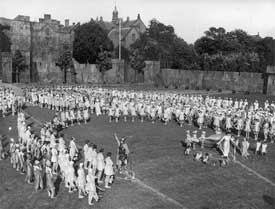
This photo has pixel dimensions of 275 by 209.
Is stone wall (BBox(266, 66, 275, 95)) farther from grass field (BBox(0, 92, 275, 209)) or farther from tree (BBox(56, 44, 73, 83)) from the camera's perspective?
tree (BBox(56, 44, 73, 83))

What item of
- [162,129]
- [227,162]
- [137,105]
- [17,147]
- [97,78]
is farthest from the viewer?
[97,78]

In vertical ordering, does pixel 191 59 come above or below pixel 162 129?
above

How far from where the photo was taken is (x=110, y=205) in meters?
12.0

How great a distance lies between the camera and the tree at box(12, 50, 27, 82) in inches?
2183

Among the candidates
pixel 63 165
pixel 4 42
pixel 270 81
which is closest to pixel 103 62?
pixel 4 42

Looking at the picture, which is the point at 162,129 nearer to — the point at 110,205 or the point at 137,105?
the point at 137,105

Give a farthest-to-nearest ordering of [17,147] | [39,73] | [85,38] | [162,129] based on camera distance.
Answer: [85,38], [39,73], [162,129], [17,147]

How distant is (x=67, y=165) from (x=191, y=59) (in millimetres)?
52133

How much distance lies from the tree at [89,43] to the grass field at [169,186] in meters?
47.4

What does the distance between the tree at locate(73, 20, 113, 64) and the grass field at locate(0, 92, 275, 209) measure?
47367 millimetres

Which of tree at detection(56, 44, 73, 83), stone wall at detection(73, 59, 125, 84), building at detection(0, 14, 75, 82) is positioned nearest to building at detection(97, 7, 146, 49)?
building at detection(0, 14, 75, 82)

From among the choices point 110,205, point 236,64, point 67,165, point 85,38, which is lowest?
point 110,205

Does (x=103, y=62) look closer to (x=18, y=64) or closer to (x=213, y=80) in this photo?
(x=18, y=64)

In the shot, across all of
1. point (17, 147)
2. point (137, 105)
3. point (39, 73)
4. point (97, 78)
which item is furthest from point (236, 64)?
point (17, 147)
